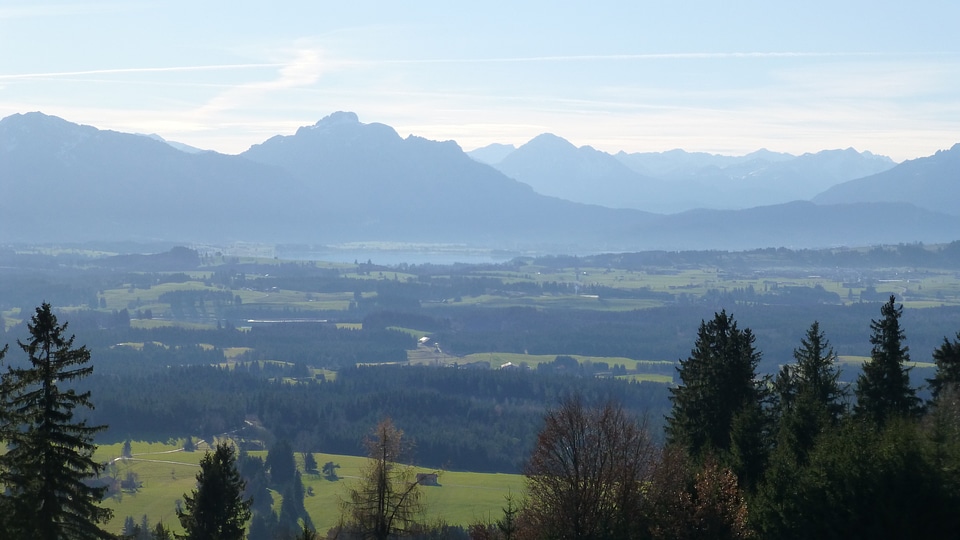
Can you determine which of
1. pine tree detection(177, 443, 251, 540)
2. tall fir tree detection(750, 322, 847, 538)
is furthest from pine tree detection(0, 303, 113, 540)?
tall fir tree detection(750, 322, 847, 538)

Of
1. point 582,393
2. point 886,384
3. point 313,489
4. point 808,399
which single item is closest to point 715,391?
point 808,399

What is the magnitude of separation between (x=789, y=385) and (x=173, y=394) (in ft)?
233

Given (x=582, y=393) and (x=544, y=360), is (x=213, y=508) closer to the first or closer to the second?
(x=582, y=393)

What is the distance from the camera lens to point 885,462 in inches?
983

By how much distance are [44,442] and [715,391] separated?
67.7 ft

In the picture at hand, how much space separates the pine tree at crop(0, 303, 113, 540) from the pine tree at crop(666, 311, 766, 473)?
18275 mm

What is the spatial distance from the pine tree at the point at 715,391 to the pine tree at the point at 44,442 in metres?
18.3

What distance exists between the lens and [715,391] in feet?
117

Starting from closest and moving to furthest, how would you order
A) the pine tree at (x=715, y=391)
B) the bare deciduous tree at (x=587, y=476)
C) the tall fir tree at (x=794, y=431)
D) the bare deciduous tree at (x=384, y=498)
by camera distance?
the tall fir tree at (x=794, y=431) < the bare deciduous tree at (x=384, y=498) < the bare deciduous tree at (x=587, y=476) < the pine tree at (x=715, y=391)

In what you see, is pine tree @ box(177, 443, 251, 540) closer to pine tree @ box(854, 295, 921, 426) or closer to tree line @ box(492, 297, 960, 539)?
tree line @ box(492, 297, 960, 539)

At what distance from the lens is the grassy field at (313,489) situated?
197ft

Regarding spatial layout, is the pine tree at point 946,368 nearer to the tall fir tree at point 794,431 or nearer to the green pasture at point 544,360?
the tall fir tree at point 794,431

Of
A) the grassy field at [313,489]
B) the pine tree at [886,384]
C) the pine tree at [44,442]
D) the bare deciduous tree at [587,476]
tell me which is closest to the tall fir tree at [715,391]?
the pine tree at [886,384]

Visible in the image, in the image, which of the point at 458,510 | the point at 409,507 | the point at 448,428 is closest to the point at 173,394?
the point at 448,428
